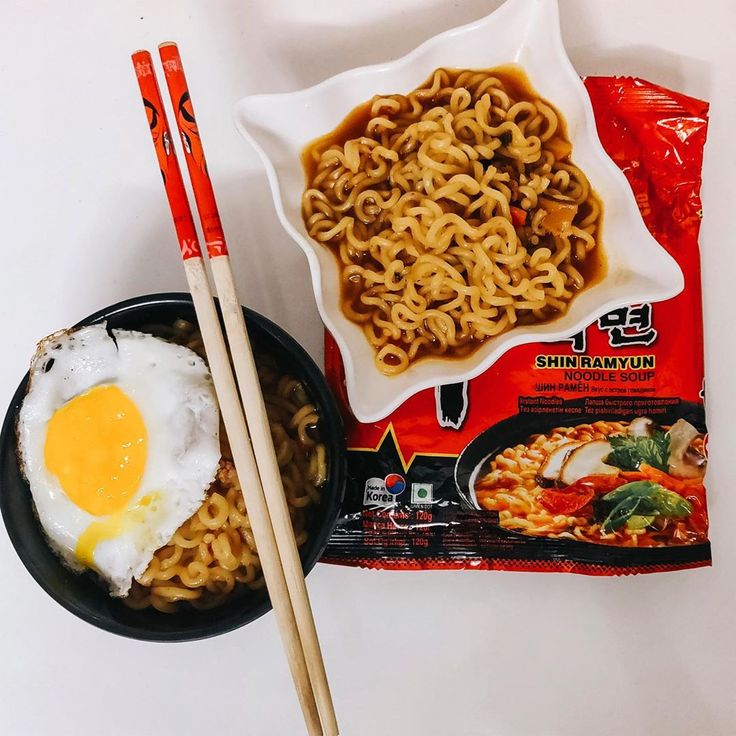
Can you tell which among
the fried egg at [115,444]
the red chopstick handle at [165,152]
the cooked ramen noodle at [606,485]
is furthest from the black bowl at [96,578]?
the cooked ramen noodle at [606,485]

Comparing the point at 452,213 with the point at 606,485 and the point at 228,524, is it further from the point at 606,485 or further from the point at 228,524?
the point at 228,524

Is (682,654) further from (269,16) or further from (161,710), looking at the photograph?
(269,16)

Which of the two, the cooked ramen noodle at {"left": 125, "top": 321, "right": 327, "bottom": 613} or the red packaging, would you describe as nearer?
the cooked ramen noodle at {"left": 125, "top": 321, "right": 327, "bottom": 613}

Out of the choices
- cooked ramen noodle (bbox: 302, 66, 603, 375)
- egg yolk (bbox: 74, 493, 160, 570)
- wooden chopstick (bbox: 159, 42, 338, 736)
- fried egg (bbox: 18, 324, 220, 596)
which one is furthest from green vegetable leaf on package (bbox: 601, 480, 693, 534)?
egg yolk (bbox: 74, 493, 160, 570)

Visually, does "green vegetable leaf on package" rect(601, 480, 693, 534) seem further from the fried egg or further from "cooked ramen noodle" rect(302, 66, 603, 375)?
the fried egg

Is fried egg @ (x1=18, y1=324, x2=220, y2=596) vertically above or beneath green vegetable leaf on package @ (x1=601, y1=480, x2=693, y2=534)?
above

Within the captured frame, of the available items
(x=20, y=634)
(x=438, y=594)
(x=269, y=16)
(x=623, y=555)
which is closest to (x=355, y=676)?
(x=438, y=594)
